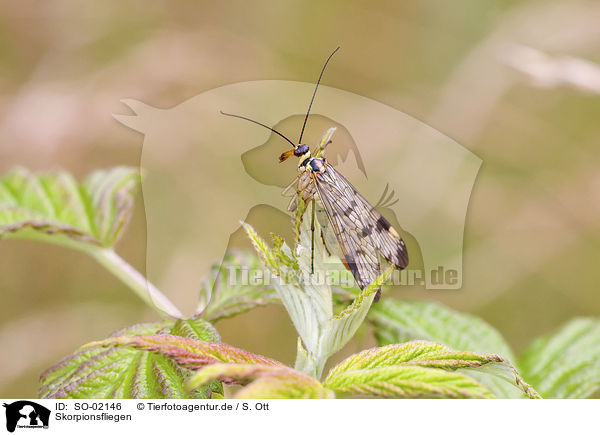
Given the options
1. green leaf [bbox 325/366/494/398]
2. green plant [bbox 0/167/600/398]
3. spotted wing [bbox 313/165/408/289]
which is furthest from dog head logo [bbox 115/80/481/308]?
green leaf [bbox 325/366/494/398]

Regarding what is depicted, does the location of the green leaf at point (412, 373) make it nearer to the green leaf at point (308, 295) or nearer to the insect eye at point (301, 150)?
the green leaf at point (308, 295)

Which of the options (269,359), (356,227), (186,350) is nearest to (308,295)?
(269,359)

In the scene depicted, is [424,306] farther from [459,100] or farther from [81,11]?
[81,11]

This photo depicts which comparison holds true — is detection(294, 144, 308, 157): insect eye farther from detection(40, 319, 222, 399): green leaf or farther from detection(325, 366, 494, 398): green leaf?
detection(325, 366, 494, 398): green leaf

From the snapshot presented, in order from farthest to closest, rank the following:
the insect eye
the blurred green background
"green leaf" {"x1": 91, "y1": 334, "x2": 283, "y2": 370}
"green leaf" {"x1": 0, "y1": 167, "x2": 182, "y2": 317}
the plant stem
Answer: the blurred green background → the insect eye → "green leaf" {"x1": 0, "y1": 167, "x2": 182, "y2": 317} → the plant stem → "green leaf" {"x1": 91, "y1": 334, "x2": 283, "y2": 370}

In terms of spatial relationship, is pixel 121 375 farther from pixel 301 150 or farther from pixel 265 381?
pixel 301 150

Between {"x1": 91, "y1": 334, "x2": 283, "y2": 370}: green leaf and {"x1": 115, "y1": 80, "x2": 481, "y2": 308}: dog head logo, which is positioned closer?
{"x1": 91, "y1": 334, "x2": 283, "y2": 370}: green leaf
